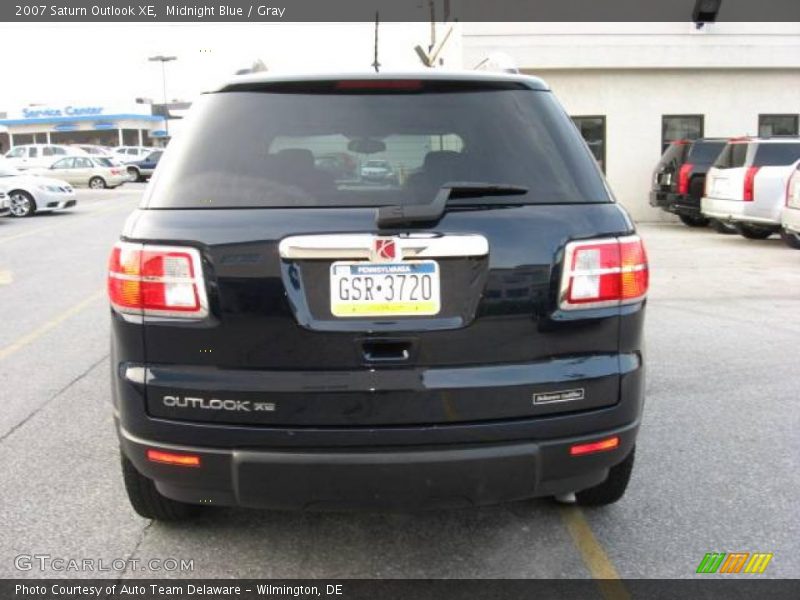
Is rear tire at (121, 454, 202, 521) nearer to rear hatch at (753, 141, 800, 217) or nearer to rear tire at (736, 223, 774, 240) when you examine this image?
rear hatch at (753, 141, 800, 217)

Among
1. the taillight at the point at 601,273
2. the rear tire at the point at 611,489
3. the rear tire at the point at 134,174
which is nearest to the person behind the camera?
the taillight at the point at 601,273

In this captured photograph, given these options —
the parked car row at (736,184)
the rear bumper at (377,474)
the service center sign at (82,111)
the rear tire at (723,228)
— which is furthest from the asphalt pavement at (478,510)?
the service center sign at (82,111)

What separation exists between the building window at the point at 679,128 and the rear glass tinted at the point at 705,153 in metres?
2.38

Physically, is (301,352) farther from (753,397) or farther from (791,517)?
(753,397)

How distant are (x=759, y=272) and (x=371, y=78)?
356 inches

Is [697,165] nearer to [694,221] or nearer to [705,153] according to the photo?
[705,153]

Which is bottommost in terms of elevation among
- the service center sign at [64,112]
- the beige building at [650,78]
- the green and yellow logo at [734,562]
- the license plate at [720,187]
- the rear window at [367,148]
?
the green and yellow logo at [734,562]

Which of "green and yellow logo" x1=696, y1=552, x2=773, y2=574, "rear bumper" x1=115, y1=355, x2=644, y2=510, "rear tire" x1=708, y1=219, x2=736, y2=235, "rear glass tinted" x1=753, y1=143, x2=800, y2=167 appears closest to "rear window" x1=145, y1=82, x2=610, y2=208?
"rear bumper" x1=115, y1=355, x2=644, y2=510

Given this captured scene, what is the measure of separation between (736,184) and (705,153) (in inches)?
83.7

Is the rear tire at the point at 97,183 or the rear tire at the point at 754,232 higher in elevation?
the rear tire at the point at 97,183

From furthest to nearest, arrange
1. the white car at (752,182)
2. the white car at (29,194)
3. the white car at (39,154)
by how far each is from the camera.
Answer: the white car at (39,154), the white car at (29,194), the white car at (752,182)

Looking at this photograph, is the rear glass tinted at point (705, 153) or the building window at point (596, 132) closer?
the rear glass tinted at point (705, 153)

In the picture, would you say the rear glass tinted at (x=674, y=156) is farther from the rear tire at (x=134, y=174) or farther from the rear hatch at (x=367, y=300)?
the rear tire at (x=134, y=174)

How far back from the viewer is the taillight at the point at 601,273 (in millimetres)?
2623
